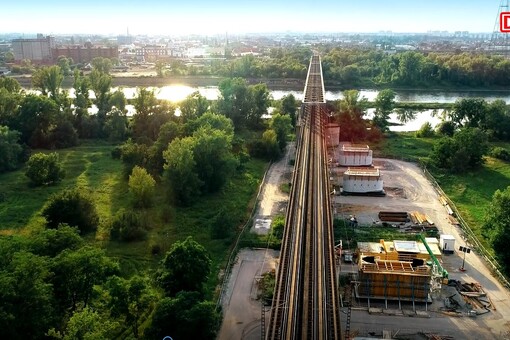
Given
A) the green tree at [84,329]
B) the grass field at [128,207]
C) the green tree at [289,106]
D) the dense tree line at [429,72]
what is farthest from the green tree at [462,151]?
the dense tree line at [429,72]

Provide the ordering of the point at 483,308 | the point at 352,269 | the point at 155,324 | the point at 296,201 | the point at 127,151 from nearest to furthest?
the point at 155,324, the point at 483,308, the point at 352,269, the point at 296,201, the point at 127,151

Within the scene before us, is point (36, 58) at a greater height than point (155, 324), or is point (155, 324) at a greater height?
point (36, 58)

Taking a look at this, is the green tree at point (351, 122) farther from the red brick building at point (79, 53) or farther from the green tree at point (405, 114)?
the red brick building at point (79, 53)

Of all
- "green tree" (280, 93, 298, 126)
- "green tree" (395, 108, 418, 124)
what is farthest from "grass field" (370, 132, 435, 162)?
"green tree" (280, 93, 298, 126)

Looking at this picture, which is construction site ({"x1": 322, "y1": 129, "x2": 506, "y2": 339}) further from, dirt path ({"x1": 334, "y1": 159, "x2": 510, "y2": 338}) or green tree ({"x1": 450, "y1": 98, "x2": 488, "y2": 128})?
green tree ({"x1": 450, "y1": 98, "x2": 488, "y2": 128})

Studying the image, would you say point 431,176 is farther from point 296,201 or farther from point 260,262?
point 260,262

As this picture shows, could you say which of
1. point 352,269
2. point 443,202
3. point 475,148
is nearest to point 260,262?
point 352,269
